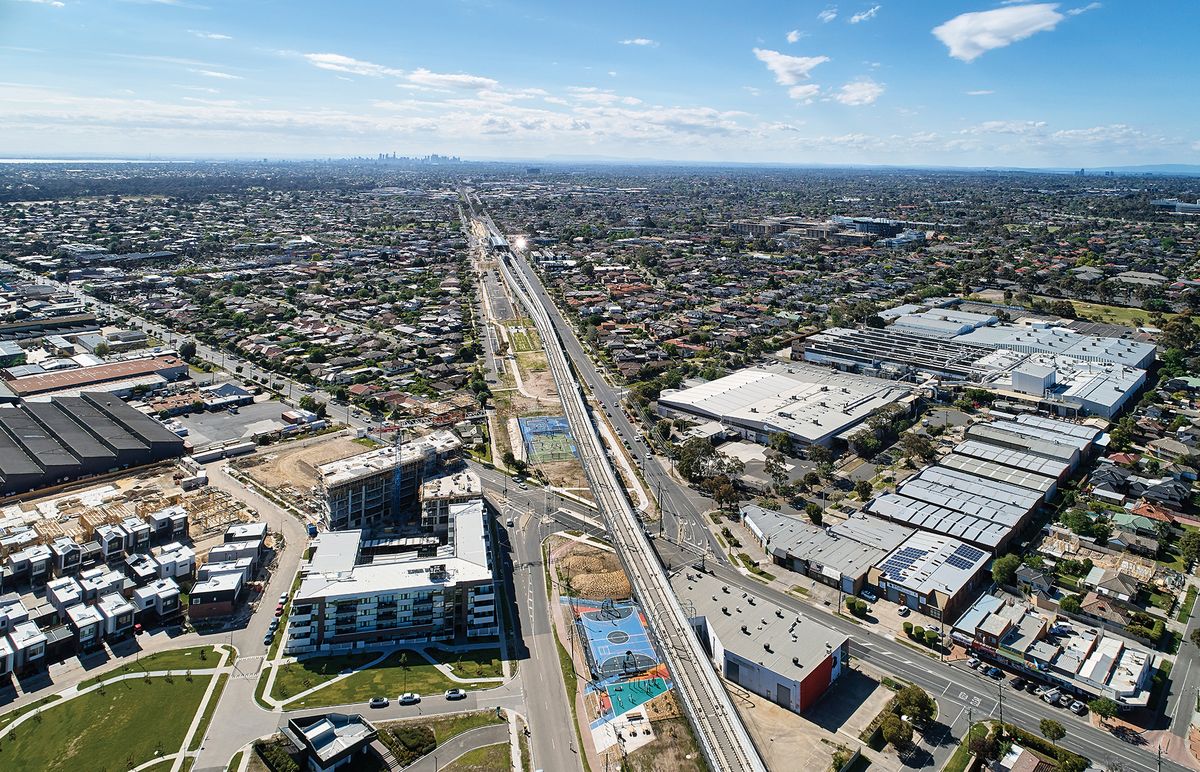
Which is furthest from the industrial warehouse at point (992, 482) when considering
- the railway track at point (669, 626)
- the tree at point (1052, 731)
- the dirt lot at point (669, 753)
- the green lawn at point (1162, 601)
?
the dirt lot at point (669, 753)

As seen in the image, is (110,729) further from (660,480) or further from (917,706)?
(660,480)

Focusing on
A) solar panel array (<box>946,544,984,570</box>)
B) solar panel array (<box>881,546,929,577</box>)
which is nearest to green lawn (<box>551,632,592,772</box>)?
solar panel array (<box>881,546,929,577</box>)

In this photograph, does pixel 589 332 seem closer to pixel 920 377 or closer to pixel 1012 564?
pixel 920 377

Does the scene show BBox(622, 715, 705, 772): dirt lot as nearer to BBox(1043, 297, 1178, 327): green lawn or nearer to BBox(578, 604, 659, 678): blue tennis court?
BBox(578, 604, 659, 678): blue tennis court

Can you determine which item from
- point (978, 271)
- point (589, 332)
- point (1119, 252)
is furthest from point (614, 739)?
point (1119, 252)

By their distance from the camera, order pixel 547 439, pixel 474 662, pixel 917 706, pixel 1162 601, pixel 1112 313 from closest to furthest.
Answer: pixel 917 706 < pixel 474 662 < pixel 1162 601 < pixel 547 439 < pixel 1112 313

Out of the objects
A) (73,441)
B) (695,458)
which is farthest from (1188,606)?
(73,441)

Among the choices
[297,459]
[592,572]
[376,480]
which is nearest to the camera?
[592,572]
